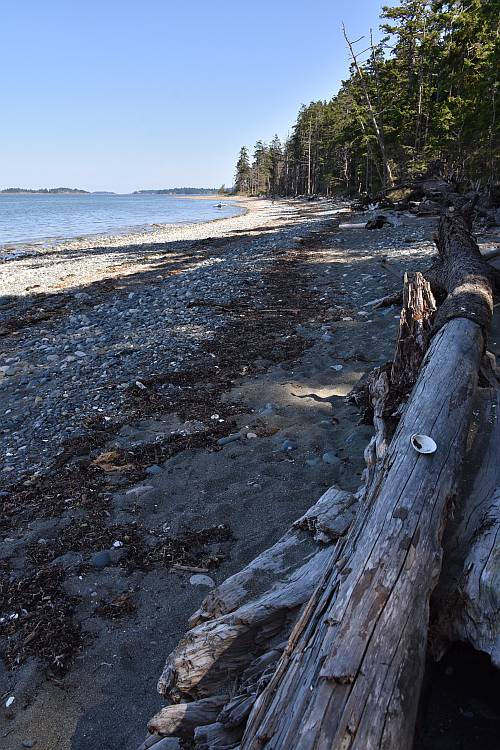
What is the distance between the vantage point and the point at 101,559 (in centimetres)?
380

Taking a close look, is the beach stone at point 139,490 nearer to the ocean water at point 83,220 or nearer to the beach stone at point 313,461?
the beach stone at point 313,461

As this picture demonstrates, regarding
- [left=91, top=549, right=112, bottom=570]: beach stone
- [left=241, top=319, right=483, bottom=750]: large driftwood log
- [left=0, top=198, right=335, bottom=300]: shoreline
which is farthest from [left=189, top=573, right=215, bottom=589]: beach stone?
[left=0, top=198, right=335, bottom=300]: shoreline

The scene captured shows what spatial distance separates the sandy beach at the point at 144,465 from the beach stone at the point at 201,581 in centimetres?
1

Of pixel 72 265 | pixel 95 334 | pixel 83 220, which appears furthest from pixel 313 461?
pixel 83 220

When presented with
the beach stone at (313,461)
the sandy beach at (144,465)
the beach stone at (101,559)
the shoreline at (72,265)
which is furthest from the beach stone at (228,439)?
the shoreline at (72,265)

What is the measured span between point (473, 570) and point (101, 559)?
2.78 m

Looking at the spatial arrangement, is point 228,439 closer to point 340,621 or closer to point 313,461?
point 313,461

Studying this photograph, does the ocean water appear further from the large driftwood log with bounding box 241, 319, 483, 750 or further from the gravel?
the large driftwood log with bounding box 241, 319, 483, 750

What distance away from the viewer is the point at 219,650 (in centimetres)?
235

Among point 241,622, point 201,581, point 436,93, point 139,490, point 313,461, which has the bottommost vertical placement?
point 201,581

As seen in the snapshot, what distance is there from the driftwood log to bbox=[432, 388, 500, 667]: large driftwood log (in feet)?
0.07

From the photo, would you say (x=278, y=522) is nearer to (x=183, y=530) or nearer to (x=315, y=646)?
(x=183, y=530)

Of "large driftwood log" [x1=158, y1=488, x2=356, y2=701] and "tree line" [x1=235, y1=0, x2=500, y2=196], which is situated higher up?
"tree line" [x1=235, y1=0, x2=500, y2=196]

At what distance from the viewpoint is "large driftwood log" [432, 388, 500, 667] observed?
1.99m
